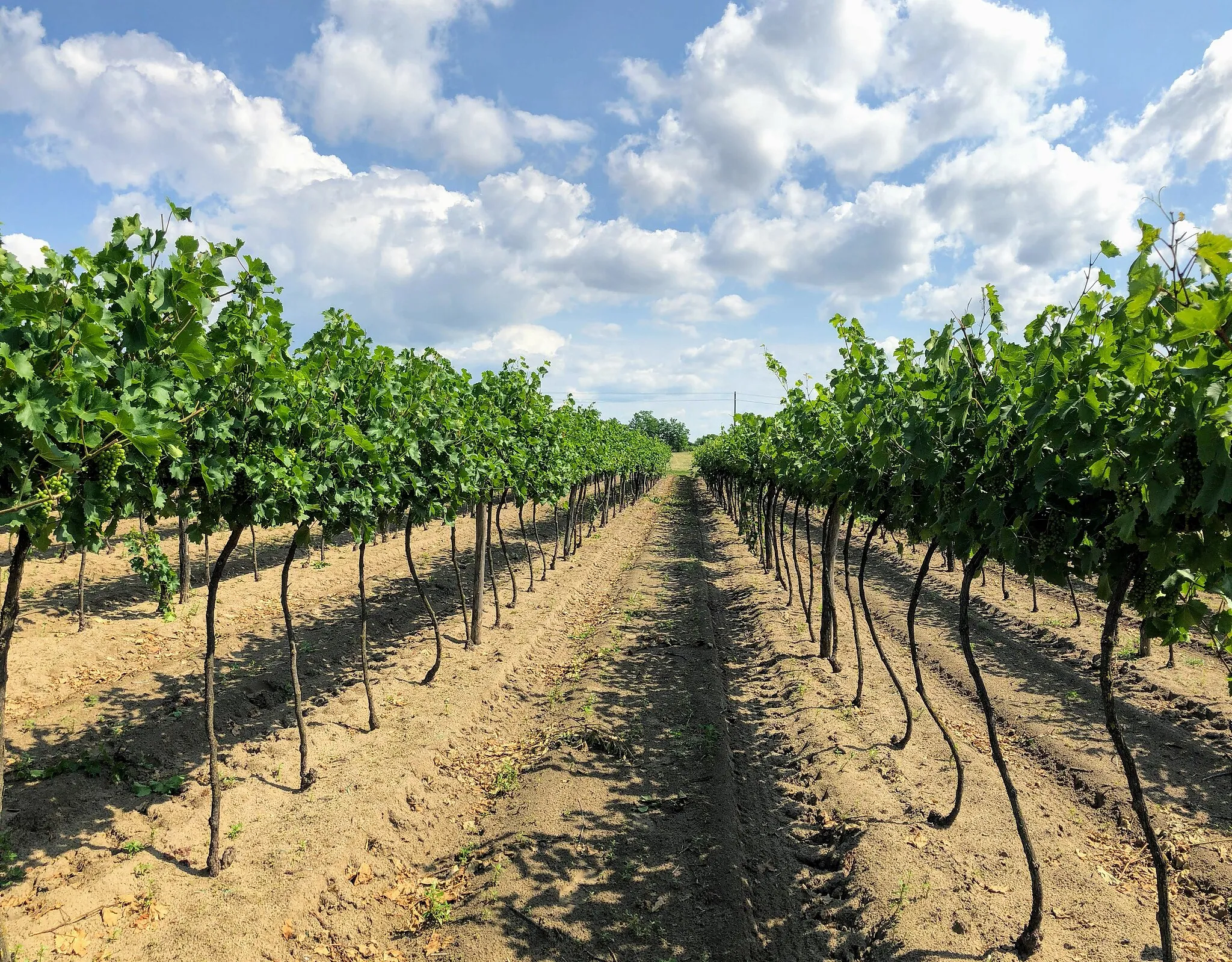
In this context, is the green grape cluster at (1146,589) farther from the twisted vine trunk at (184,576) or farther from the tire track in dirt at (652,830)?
the twisted vine trunk at (184,576)

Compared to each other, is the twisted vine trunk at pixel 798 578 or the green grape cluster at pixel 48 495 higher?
the green grape cluster at pixel 48 495

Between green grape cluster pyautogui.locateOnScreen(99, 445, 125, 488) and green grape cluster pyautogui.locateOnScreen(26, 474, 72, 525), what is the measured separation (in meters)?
0.18

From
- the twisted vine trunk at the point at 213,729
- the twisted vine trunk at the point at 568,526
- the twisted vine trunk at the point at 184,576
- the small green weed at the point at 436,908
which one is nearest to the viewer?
the small green weed at the point at 436,908

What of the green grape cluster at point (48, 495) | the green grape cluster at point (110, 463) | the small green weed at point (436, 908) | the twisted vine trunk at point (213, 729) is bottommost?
the small green weed at point (436, 908)

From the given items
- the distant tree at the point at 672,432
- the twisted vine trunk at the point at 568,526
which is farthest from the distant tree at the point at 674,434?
the twisted vine trunk at the point at 568,526

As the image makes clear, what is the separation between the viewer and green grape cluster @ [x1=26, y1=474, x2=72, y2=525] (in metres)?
3.32

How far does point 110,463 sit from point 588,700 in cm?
773

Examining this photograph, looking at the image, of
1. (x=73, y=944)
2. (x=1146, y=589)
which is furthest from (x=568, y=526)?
(x=1146, y=589)

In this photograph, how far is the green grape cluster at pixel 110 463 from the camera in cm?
354

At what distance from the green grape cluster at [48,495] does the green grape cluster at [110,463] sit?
182 millimetres

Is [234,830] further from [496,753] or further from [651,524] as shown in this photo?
[651,524]

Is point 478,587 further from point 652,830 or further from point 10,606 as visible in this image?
point 10,606

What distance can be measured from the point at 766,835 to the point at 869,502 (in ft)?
13.4

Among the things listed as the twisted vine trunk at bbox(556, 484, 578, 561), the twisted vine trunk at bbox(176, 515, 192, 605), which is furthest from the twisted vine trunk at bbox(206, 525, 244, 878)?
the twisted vine trunk at bbox(556, 484, 578, 561)
